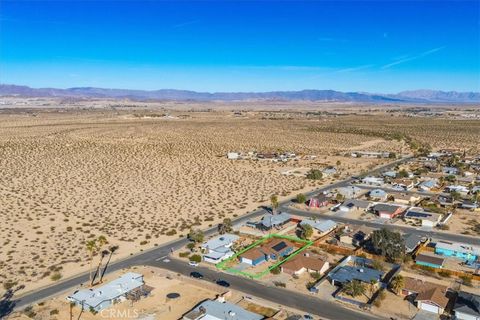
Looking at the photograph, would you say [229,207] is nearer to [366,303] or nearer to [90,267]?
[90,267]

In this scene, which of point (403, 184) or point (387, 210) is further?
point (403, 184)

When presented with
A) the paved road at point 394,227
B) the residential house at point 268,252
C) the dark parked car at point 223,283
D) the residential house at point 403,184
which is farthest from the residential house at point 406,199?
the dark parked car at point 223,283

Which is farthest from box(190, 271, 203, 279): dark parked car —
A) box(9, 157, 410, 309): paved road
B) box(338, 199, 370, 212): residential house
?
box(338, 199, 370, 212): residential house

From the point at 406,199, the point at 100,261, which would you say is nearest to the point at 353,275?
the point at 100,261

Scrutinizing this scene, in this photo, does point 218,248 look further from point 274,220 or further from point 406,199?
point 406,199

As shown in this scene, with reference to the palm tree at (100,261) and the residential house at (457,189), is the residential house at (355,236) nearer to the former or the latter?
the palm tree at (100,261)
